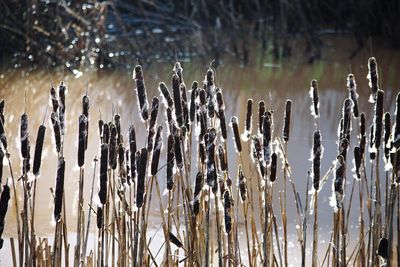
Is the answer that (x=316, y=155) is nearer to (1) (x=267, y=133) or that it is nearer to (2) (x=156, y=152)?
(1) (x=267, y=133)

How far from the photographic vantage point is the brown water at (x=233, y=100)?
3.38 meters

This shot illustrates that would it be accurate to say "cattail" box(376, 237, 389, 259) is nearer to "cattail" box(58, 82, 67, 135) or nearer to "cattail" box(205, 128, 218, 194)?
"cattail" box(205, 128, 218, 194)

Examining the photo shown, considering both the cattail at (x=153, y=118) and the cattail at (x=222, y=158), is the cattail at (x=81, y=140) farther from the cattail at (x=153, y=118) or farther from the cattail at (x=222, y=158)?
the cattail at (x=222, y=158)

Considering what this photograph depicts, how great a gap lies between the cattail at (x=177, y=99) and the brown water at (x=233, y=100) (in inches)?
49.5

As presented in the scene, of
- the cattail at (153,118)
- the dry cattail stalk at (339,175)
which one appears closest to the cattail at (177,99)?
the cattail at (153,118)

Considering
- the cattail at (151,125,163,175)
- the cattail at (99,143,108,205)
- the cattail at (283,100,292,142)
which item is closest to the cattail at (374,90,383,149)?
the cattail at (283,100,292,142)

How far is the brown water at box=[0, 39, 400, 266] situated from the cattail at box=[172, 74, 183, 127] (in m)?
1.26

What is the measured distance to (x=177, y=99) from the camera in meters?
1.60

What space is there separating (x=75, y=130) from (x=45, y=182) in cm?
78

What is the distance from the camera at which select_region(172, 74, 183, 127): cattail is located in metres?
1.59

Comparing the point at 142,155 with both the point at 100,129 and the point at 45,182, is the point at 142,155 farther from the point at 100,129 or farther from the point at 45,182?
the point at 45,182

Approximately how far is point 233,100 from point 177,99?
3.17 metres

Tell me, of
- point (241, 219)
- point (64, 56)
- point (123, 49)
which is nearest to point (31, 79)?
point (64, 56)

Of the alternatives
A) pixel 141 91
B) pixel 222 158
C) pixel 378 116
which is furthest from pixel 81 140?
pixel 378 116
